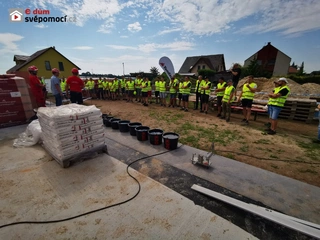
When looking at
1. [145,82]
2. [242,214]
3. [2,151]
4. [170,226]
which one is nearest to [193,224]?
[170,226]

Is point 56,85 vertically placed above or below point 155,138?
above

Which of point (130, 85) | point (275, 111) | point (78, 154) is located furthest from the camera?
point (130, 85)

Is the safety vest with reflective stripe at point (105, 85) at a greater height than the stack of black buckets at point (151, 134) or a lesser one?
greater

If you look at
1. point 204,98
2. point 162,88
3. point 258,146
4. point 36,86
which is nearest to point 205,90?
point 204,98

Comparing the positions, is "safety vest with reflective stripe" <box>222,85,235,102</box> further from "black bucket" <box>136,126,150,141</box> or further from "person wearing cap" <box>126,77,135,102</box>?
"person wearing cap" <box>126,77,135,102</box>

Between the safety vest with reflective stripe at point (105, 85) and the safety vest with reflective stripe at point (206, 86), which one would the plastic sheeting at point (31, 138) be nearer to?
the safety vest with reflective stripe at point (206, 86)

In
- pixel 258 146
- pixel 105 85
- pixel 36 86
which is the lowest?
pixel 258 146

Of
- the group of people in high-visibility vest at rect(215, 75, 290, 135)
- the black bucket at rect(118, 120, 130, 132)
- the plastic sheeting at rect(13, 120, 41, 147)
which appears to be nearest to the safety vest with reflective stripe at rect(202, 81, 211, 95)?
the group of people in high-visibility vest at rect(215, 75, 290, 135)

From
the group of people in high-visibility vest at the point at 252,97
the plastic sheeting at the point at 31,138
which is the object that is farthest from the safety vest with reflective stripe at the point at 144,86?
the plastic sheeting at the point at 31,138

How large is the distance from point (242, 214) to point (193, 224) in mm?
666

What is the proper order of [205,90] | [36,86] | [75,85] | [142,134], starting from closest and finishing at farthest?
[142,134] → [75,85] → [36,86] → [205,90]

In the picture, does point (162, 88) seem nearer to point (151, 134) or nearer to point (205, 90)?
point (205, 90)

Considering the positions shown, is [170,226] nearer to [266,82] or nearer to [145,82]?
[145,82]

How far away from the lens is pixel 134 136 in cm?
445
